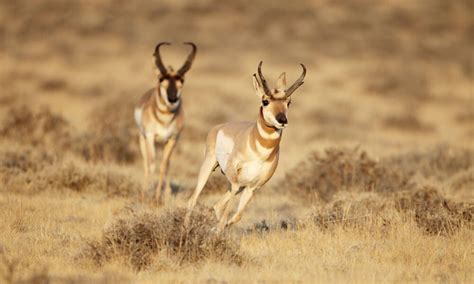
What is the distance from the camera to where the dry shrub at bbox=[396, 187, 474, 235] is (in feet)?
29.3

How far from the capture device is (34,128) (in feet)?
54.6

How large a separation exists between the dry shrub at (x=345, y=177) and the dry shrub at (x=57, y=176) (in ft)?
9.86

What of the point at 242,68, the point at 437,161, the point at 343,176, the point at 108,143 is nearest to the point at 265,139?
the point at 343,176

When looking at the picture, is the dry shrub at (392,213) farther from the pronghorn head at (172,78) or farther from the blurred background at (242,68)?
the blurred background at (242,68)

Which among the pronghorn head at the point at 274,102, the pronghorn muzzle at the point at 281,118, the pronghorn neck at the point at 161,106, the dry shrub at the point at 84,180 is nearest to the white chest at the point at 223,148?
the pronghorn head at the point at 274,102

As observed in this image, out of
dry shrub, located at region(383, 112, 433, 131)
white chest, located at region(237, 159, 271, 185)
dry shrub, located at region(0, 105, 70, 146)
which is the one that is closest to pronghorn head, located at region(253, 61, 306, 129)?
white chest, located at region(237, 159, 271, 185)

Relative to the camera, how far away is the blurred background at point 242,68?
60.8 ft

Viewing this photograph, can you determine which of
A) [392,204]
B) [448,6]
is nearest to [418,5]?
[448,6]

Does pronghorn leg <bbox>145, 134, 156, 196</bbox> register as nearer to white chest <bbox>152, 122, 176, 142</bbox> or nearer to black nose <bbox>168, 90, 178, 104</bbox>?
white chest <bbox>152, 122, 176, 142</bbox>

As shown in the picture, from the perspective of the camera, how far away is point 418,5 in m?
57.8

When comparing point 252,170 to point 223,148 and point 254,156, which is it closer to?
point 254,156

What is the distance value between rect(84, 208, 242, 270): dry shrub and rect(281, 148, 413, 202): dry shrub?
4.99 metres

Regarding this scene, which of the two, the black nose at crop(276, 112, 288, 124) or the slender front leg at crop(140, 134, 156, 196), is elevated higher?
the black nose at crop(276, 112, 288, 124)

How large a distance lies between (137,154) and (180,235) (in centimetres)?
870
